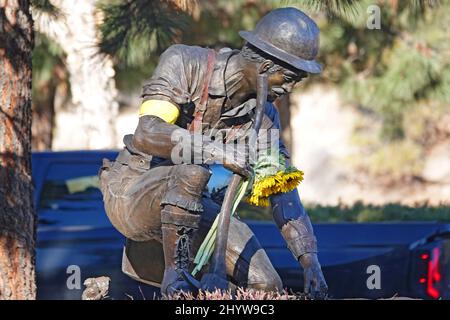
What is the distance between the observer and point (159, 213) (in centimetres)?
515

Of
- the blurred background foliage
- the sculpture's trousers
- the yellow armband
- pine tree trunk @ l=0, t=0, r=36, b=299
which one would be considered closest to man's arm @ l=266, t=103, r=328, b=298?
the sculpture's trousers

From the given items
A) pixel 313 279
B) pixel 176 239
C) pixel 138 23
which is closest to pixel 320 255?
pixel 313 279

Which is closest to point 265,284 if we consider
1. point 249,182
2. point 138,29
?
point 249,182

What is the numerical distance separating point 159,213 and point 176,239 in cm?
27

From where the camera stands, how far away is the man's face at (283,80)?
506 centimetres

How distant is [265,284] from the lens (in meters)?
5.36

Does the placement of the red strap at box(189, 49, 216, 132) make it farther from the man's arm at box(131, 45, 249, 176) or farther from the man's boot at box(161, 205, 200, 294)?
the man's boot at box(161, 205, 200, 294)

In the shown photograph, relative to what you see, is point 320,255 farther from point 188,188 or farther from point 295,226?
point 188,188

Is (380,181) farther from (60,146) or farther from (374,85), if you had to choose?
(374,85)

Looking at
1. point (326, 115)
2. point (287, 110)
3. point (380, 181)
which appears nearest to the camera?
point (287, 110)

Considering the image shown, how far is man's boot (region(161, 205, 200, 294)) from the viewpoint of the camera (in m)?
4.89

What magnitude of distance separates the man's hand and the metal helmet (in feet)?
2.95

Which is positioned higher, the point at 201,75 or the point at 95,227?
the point at 201,75

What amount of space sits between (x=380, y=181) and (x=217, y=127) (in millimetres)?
15877
